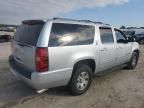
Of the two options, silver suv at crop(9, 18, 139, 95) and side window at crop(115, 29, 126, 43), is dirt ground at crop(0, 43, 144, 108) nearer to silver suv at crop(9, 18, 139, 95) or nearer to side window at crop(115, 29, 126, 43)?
silver suv at crop(9, 18, 139, 95)

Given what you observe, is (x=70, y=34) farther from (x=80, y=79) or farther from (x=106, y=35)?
(x=106, y=35)

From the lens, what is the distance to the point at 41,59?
4.41 metres

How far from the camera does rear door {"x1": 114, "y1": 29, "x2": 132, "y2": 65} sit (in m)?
6.92

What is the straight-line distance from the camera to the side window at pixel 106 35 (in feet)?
19.8

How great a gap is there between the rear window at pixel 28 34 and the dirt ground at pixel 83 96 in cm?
138

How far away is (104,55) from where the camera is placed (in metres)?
6.05

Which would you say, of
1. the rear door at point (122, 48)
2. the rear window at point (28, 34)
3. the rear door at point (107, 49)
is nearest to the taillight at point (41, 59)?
the rear window at point (28, 34)

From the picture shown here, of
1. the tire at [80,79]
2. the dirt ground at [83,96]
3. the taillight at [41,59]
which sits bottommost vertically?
the dirt ground at [83,96]

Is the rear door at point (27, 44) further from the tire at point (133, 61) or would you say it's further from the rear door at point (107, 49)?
the tire at point (133, 61)

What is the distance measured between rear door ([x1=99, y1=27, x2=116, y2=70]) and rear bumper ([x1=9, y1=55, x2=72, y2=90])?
146cm

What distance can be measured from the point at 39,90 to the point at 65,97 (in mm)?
785

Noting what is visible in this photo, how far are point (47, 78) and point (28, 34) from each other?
48.3 inches

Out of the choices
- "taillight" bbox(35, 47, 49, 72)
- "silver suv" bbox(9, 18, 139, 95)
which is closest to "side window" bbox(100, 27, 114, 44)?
"silver suv" bbox(9, 18, 139, 95)

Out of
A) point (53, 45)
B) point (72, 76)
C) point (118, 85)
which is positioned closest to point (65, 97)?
point (72, 76)
